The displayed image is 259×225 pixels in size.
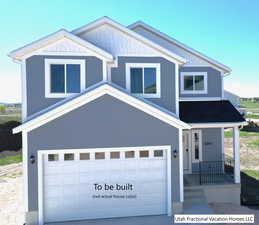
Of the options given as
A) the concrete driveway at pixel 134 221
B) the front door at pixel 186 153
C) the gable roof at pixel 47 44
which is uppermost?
the gable roof at pixel 47 44

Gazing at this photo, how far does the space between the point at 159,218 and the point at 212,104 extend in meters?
6.65

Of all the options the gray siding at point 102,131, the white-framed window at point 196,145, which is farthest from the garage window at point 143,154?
the white-framed window at point 196,145

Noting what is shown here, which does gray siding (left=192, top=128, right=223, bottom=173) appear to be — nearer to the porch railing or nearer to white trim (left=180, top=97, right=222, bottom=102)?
the porch railing

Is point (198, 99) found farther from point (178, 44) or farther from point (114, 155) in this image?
point (114, 155)

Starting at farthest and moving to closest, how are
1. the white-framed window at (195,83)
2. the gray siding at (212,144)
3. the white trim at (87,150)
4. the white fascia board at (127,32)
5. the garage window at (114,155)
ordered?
the gray siding at (212,144)
the white-framed window at (195,83)
the white fascia board at (127,32)
the garage window at (114,155)
the white trim at (87,150)

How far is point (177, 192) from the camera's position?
798cm

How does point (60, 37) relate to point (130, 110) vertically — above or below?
above

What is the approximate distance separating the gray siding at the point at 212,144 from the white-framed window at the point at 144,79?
4.78 metres

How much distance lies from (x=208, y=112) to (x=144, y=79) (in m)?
3.99

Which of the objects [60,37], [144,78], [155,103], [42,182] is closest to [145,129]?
[155,103]

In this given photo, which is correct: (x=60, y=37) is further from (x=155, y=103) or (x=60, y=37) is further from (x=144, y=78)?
(x=155, y=103)

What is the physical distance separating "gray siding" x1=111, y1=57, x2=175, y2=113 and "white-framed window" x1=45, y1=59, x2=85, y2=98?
1.46 meters

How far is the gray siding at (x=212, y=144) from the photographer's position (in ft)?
38.6

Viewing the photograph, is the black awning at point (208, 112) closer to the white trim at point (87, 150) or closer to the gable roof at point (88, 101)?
the gable roof at point (88, 101)
